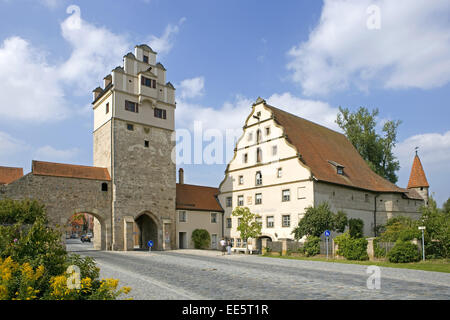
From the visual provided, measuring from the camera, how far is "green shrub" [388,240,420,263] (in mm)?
22703

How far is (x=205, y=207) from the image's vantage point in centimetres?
4216

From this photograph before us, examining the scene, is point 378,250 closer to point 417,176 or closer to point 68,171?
point 68,171

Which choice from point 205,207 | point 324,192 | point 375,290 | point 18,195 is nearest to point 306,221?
point 324,192

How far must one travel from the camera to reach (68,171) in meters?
34.4

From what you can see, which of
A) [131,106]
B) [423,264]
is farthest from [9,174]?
[423,264]

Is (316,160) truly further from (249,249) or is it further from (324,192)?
(249,249)

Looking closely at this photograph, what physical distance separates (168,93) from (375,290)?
3408cm

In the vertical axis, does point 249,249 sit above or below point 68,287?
below

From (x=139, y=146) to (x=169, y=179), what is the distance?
190 inches

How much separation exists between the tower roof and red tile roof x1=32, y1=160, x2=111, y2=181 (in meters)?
40.8

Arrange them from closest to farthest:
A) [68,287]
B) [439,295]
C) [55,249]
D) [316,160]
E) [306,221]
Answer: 1. [68,287]
2. [55,249]
3. [439,295]
4. [306,221]
5. [316,160]

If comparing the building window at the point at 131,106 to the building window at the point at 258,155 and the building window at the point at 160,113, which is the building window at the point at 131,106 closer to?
the building window at the point at 160,113

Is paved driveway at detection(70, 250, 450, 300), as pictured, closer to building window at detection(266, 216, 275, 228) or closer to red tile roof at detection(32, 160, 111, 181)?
building window at detection(266, 216, 275, 228)

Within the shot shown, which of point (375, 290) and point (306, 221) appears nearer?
point (375, 290)
